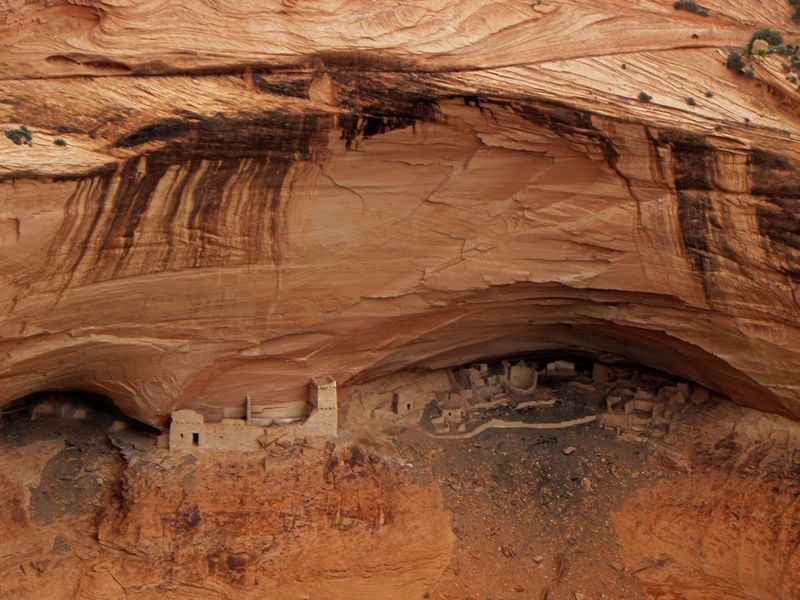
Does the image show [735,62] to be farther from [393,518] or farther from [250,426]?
[250,426]

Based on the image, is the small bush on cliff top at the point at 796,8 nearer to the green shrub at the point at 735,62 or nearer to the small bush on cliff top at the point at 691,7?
the small bush on cliff top at the point at 691,7

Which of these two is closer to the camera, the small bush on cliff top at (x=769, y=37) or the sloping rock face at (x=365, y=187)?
the sloping rock face at (x=365, y=187)

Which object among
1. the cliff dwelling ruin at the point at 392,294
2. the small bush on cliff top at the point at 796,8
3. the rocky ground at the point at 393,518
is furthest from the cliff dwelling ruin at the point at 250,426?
the small bush on cliff top at the point at 796,8

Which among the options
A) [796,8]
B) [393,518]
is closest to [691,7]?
[796,8]

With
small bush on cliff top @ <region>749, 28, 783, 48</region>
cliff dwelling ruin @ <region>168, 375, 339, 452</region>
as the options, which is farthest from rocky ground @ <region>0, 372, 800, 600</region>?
small bush on cliff top @ <region>749, 28, 783, 48</region>

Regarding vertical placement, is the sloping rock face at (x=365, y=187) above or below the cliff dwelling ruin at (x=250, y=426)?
above
